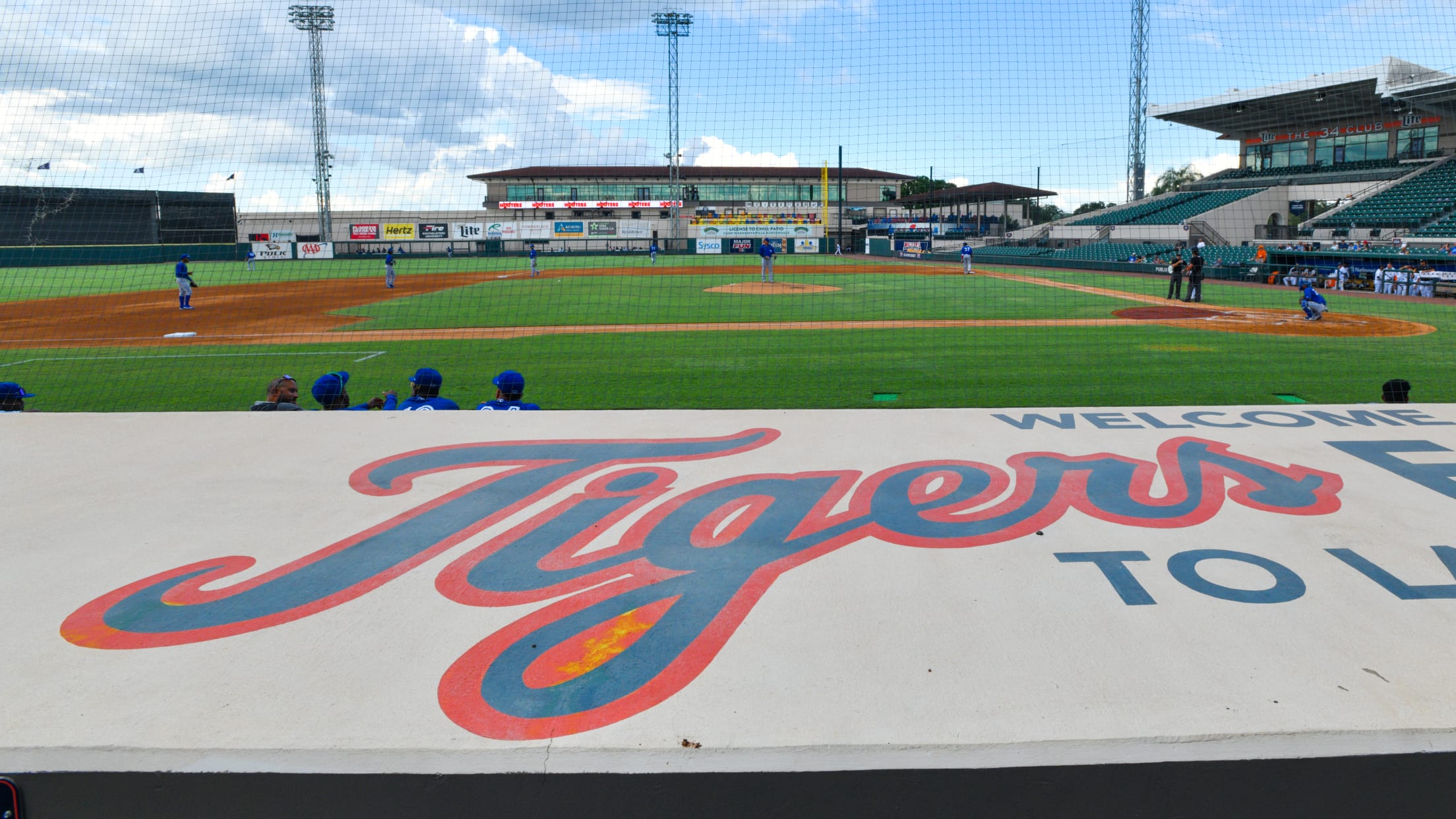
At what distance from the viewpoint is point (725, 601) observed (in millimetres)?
3170

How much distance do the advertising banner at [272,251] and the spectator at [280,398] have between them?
53.0 m

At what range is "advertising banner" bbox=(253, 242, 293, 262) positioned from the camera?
53156 mm

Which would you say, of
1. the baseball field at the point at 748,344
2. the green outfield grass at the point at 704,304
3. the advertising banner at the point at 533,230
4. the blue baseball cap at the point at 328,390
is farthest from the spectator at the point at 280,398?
the advertising banner at the point at 533,230

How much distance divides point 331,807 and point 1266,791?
7.86 ft

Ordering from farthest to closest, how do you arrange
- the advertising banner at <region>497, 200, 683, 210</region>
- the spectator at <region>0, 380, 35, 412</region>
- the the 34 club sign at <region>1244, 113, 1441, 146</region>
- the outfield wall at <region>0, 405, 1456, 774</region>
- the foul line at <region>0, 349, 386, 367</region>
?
the advertising banner at <region>497, 200, 683, 210</region> → the the 34 club sign at <region>1244, 113, 1441, 146</region> → the foul line at <region>0, 349, 386, 367</region> → the spectator at <region>0, 380, 35, 412</region> → the outfield wall at <region>0, 405, 1456, 774</region>

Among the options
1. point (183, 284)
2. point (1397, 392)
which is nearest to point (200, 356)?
point (183, 284)

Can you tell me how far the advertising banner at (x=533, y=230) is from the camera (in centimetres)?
5919

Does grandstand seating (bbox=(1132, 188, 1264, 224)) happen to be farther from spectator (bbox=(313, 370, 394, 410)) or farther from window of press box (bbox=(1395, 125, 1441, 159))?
spectator (bbox=(313, 370, 394, 410))

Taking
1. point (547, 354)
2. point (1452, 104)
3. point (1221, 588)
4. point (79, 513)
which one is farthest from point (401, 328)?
point (1452, 104)

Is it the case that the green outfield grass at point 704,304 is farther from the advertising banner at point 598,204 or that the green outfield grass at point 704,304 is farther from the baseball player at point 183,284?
the advertising banner at point 598,204

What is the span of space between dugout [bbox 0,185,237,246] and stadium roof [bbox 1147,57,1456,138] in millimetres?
41727

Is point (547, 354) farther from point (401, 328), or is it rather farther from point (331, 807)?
point (331, 807)

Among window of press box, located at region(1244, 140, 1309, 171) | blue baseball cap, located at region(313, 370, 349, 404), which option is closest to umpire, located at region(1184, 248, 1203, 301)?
blue baseball cap, located at region(313, 370, 349, 404)

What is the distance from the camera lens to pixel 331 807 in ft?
7.25
